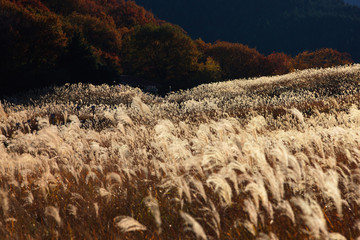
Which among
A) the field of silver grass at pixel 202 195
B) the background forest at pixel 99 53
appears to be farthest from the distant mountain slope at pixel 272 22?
the field of silver grass at pixel 202 195

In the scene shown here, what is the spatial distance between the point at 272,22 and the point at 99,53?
137563mm

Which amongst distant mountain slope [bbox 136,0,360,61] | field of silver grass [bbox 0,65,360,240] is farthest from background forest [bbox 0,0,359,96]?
distant mountain slope [bbox 136,0,360,61]

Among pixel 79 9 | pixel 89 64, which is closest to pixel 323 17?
pixel 79 9

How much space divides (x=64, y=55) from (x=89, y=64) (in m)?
2.36

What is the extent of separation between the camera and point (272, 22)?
497ft

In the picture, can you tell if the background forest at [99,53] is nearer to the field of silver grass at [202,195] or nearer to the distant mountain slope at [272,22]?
the field of silver grass at [202,195]

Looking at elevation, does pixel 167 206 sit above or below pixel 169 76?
below

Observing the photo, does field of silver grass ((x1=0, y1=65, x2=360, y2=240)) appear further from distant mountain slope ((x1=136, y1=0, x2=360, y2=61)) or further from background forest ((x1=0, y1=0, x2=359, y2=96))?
distant mountain slope ((x1=136, y1=0, x2=360, y2=61))

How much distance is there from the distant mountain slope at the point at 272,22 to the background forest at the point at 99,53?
245ft

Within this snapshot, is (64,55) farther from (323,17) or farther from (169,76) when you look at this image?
(323,17)

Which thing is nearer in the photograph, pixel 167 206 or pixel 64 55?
pixel 167 206

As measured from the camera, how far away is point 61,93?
1767 cm

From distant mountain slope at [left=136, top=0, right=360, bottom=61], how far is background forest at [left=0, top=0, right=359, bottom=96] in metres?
74.8

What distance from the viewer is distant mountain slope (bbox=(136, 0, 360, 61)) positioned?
412 ft
